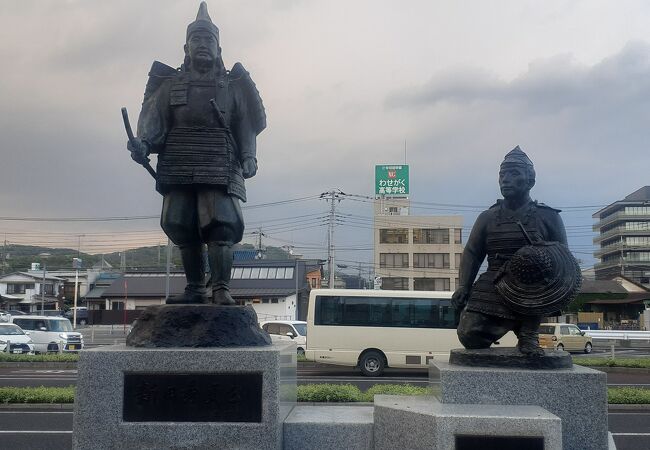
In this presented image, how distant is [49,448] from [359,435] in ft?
15.5

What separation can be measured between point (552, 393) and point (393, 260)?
151ft

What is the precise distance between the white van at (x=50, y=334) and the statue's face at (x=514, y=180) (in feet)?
71.3

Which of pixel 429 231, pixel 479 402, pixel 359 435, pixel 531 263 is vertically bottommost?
pixel 359 435

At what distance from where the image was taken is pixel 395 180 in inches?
2061

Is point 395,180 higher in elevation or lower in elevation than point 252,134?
higher

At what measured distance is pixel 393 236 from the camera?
5059 centimetres

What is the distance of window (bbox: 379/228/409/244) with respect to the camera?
50.5 metres

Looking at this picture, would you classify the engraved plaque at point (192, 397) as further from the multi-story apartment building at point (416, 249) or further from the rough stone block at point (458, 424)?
the multi-story apartment building at point (416, 249)

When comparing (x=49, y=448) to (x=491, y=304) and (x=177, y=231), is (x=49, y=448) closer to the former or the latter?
(x=177, y=231)

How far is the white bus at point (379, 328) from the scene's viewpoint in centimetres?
1730

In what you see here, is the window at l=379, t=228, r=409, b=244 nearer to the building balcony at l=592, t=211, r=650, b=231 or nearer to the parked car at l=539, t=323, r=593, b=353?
the parked car at l=539, t=323, r=593, b=353

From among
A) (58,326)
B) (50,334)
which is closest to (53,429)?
(50,334)

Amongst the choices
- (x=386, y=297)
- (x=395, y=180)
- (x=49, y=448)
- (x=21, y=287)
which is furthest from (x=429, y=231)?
(x=49, y=448)

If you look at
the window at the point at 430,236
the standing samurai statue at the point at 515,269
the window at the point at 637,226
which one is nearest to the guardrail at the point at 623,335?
the standing samurai statue at the point at 515,269
